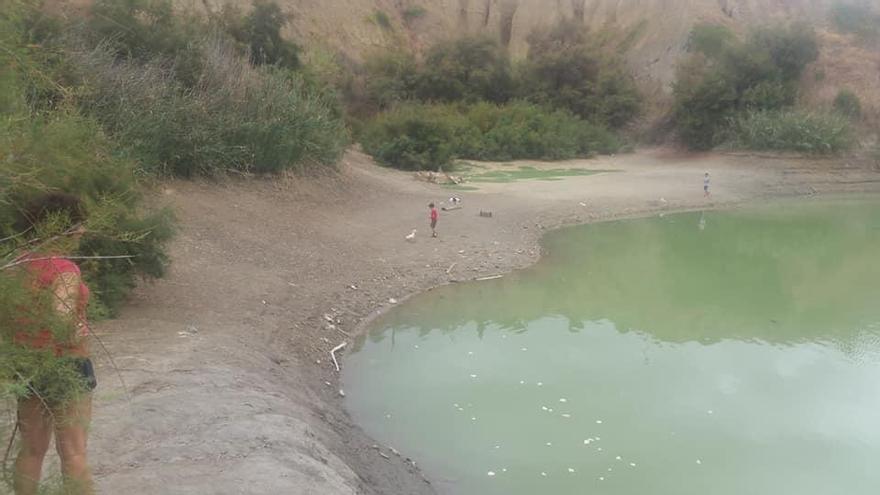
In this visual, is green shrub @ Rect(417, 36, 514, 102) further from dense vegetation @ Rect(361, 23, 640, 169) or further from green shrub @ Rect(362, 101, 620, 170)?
green shrub @ Rect(362, 101, 620, 170)

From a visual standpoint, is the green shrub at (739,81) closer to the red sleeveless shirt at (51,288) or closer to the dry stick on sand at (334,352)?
the dry stick on sand at (334,352)

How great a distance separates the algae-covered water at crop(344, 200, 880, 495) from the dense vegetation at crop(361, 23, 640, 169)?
15.8m

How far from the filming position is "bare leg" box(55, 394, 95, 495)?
3.72 metres

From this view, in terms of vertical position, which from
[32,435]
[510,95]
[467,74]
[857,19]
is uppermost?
[857,19]

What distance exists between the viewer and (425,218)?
19984 millimetres

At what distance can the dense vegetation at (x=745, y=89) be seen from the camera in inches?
1241

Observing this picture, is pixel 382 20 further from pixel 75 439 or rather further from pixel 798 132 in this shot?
pixel 75 439

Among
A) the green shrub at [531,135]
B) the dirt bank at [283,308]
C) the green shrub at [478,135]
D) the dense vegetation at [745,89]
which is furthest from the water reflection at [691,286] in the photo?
the green shrub at [531,135]

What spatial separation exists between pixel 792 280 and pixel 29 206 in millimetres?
16757

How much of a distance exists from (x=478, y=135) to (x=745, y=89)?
11398 mm

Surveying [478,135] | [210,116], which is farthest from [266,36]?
[210,116]

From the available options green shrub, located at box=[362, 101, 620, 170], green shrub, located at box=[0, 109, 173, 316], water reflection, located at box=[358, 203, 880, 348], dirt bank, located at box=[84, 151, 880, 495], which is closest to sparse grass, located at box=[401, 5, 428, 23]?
green shrub, located at box=[362, 101, 620, 170]

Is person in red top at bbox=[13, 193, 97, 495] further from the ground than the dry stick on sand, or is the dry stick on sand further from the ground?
person in red top at bbox=[13, 193, 97, 495]

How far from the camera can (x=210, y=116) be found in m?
17.9
